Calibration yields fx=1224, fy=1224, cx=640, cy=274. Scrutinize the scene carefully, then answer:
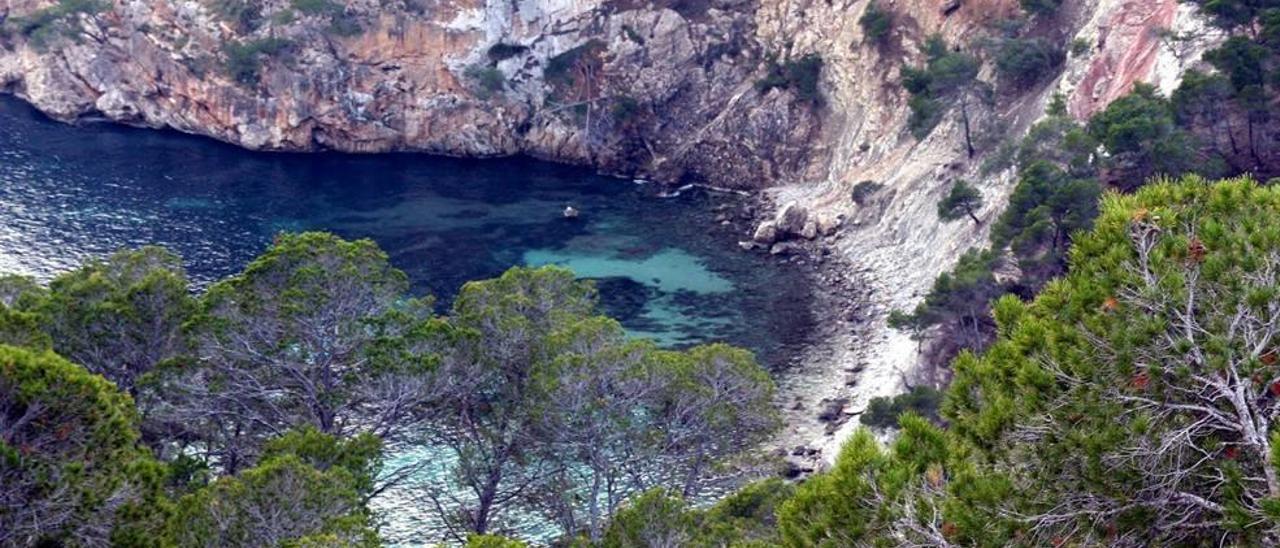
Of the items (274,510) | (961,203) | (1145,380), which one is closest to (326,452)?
(274,510)

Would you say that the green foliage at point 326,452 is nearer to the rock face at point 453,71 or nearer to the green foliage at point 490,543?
the green foliage at point 490,543

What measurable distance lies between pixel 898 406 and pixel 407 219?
3353 centimetres

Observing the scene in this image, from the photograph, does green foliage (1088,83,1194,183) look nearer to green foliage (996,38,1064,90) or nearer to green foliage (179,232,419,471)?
green foliage (996,38,1064,90)

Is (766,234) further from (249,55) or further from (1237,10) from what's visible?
(249,55)

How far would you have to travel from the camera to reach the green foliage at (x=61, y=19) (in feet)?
252

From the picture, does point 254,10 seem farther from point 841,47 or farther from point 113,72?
point 841,47

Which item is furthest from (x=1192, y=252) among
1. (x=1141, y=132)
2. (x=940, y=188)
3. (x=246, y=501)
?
(x=940, y=188)

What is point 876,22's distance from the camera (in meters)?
63.1

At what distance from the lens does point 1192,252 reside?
1409 centimetres

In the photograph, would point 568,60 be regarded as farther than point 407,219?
Yes

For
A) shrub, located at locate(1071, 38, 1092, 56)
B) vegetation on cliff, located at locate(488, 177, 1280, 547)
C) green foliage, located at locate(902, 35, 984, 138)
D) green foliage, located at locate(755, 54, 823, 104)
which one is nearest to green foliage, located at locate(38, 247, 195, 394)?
vegetation on cliff, located at locate(488, 177, 1280, 547)

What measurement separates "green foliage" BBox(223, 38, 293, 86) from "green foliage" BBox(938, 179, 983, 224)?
Answer: 4320cm

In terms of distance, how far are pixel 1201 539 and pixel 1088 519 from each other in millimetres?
1108

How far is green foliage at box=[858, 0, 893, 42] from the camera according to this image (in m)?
62.9
